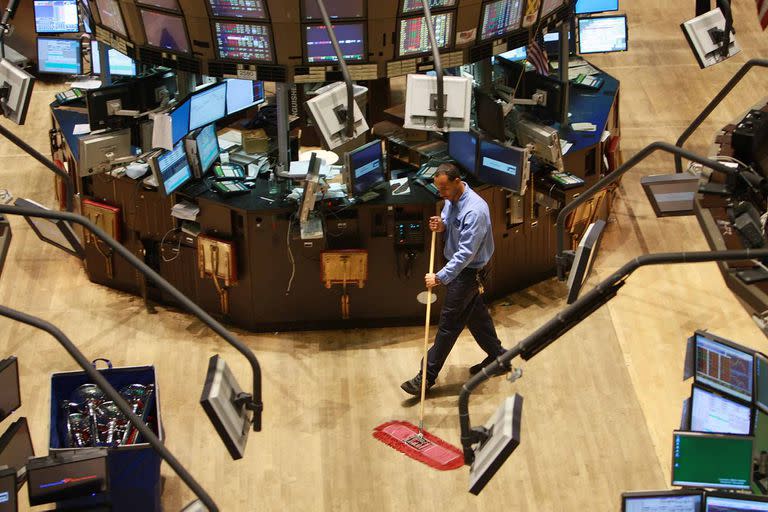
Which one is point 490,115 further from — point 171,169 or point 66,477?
point 66,477

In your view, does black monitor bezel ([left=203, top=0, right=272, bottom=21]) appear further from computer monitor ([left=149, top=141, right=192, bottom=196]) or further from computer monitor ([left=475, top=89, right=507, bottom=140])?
computer monitor ([left=475, top=89, right=507, bottom=140])

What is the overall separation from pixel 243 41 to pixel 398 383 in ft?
9.69

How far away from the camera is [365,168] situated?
32.9 feet

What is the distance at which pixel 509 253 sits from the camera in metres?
10.8

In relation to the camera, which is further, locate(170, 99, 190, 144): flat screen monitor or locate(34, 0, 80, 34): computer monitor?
locate(34, 0, 80, 34): computer monitor

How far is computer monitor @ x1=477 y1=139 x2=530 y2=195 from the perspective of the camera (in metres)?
10.0

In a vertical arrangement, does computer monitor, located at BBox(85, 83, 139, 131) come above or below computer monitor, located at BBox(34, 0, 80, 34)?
below

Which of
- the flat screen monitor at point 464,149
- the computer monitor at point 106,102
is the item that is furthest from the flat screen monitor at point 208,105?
the flat screen monitor at point 464,149

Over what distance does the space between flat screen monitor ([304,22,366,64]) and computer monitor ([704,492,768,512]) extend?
4712 mm

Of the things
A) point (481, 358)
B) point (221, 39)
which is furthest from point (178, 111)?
point (481, 358)

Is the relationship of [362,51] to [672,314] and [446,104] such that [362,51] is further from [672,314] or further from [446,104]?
[672,314]

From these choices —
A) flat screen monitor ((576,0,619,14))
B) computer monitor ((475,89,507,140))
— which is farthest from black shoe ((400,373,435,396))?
flat screen monitor ((576,0,619,14))

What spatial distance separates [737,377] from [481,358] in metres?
2.91

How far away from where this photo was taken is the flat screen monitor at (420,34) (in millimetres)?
10094
